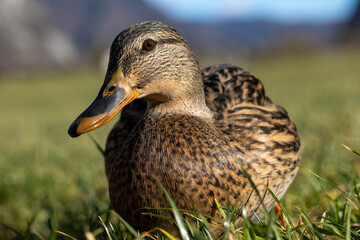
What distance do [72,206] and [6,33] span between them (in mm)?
44484

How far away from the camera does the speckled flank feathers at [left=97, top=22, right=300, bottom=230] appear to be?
5.56 ft

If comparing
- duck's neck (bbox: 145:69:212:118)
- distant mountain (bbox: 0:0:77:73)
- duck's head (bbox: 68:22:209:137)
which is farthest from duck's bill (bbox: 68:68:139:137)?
distant mountain (bbox: 0:0:77:73)

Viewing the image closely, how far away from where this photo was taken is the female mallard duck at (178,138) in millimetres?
1692

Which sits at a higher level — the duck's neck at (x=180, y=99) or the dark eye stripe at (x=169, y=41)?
the dark eye stripe at (x=169, y=41)

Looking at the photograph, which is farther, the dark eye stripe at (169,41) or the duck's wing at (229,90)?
the duck's wing at (229,90)

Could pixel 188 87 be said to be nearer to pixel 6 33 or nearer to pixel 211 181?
pixel 211 181

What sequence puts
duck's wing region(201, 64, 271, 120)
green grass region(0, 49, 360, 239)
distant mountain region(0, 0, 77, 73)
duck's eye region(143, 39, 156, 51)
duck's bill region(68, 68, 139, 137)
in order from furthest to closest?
distant mountain region(0, 0, 77, 73) → duck's wing region(201, 64, 271, 120) → duck's eye region(143, 39, 156, 51) → green grass region(0, 49, 360, 239) → duck's bill region(68, 68, 139, 137)

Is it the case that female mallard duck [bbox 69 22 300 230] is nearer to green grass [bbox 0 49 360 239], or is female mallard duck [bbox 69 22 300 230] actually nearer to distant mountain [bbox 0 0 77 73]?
green grass [bbox 0 49 360 239]

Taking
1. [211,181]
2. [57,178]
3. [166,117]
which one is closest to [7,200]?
[57,178]

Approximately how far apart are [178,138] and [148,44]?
472 millimetres

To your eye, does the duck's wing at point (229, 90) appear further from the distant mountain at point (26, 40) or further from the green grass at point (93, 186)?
the distant mountain at point (26, 40)

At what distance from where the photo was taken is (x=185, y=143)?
178cm

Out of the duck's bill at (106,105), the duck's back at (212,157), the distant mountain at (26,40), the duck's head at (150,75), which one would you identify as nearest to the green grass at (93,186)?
the duck's back at (212,157)

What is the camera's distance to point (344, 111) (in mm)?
4914
